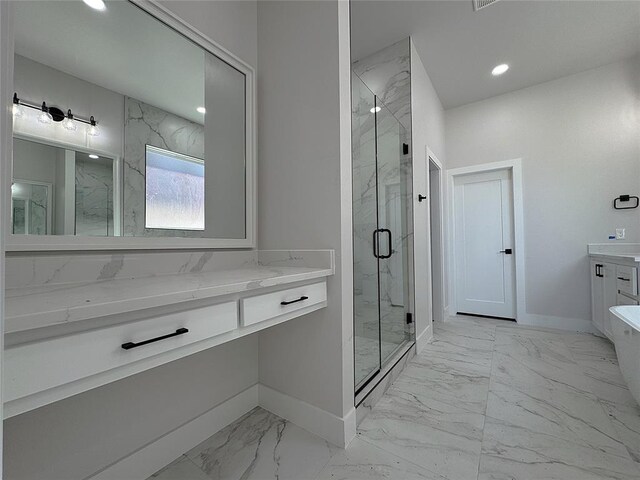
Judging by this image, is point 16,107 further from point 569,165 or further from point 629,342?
point 569,165

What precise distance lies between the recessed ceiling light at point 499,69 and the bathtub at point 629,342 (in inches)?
107

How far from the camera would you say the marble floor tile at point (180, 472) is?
120cm

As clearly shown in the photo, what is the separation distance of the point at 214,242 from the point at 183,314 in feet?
2.25

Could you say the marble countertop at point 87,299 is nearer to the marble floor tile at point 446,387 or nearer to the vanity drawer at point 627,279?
the marble floor tile at point 446,387

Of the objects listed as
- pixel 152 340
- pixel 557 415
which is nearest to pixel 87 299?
pixel 152 340

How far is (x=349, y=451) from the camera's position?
1.35 metres

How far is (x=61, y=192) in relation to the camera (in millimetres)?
1030

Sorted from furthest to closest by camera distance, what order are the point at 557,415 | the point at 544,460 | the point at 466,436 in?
1. the point at 557,415
2. the point at 466,436
3. the point at 544,460

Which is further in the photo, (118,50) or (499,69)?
(499,69)

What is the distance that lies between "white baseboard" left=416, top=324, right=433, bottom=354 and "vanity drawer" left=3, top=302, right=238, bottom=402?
2.17 meters

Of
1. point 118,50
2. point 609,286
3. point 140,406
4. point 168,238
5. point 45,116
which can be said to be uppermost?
point 118,50

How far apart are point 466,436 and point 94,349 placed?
5.65 feet

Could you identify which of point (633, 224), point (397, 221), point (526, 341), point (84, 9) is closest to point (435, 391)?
point (397, 221)

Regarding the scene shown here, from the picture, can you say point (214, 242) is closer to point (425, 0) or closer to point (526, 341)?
point (425, 0)
